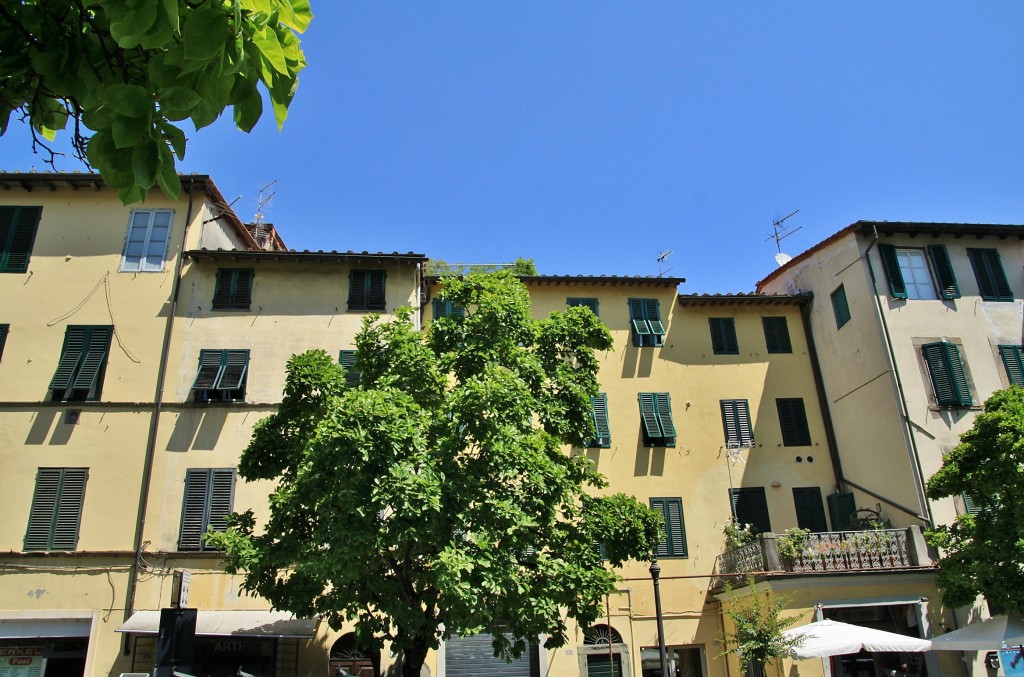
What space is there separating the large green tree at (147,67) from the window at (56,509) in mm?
18438

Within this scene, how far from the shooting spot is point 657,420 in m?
23.9

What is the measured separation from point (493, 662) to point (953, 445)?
14.2m

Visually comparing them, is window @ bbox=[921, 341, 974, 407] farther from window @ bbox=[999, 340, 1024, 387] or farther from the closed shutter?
the closed shutter

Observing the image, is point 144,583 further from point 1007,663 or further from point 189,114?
point 1007,663

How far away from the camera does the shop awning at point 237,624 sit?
58.3 ft

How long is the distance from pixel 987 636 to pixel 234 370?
19589 mm

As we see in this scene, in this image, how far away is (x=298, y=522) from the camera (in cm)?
1435

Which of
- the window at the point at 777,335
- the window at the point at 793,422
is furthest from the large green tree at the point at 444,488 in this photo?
the window at the point at 777,335

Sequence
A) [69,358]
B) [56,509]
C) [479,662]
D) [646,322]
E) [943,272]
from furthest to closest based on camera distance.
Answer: [646,322] → [943,272] → [69,358] → [479,662] → [56,509]

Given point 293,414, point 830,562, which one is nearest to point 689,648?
point 830,562

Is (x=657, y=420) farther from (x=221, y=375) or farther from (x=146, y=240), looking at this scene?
(x=146, y=240)

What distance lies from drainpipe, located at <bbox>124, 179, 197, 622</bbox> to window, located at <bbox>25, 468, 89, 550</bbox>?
148cm

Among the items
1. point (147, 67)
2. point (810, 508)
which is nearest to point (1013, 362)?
point (810, 508)

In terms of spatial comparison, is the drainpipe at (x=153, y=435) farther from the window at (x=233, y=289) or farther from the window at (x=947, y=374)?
the window at (x=947, y=374)
